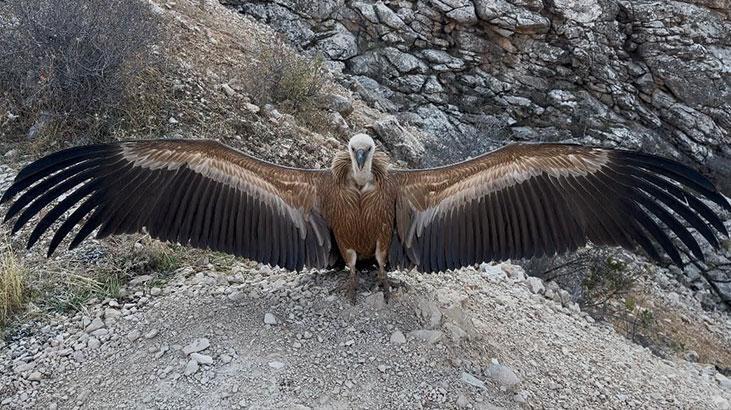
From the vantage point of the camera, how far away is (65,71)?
21.7 ft

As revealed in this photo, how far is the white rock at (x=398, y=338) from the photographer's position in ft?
14.5

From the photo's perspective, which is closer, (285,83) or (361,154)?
(361,154)

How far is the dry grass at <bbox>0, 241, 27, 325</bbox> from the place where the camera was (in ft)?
15.4

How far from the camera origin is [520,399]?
4312mm

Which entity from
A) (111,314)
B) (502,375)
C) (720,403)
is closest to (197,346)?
(111,314)

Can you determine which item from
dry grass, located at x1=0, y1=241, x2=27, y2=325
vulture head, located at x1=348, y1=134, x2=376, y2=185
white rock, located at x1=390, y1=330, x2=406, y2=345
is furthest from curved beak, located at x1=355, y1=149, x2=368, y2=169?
dry grass, located at x1=0, y1=241, x2=27, y2=325

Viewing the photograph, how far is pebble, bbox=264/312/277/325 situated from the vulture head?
103 cm

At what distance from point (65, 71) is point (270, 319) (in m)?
3.63

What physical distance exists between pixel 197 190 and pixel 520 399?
7.91 ft

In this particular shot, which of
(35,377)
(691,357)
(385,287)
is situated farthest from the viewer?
(691,357)

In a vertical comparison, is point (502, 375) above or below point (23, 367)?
above

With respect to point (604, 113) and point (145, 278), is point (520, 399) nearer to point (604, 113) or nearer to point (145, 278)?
point (145, 278)

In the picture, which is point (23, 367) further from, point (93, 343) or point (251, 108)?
point (251, 108)

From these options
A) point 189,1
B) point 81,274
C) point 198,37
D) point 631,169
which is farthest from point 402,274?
point 189,1
